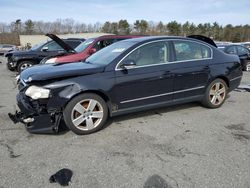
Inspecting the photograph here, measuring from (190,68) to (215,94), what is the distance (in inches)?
39.2

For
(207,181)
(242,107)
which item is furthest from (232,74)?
(207,181)

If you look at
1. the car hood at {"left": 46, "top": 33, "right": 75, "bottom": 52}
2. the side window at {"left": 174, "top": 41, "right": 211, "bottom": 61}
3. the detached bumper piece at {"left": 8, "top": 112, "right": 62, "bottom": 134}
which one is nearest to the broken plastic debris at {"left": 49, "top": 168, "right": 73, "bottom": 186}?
the detached bumper piece at {"left": 8, "top": 112, "right": 62, "bottom": 134}

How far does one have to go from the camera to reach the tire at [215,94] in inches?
215

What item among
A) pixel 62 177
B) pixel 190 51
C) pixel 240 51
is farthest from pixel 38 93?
pixel 240 51

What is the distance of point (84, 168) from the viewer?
124 inches

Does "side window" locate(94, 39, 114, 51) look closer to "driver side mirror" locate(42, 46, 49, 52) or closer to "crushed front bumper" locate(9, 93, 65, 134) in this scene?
"driver side mirror" locate(42, 46, 49, 52)

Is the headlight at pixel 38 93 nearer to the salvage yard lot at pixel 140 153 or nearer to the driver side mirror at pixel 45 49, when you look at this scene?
the salvage yard lot at pixel 140 153

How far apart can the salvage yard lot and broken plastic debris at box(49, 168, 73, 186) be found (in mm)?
61

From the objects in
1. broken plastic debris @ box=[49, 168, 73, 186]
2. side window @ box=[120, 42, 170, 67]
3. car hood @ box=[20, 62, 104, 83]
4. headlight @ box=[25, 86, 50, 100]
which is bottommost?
broken plastic debris @ box=[49, 168, 73, 186]

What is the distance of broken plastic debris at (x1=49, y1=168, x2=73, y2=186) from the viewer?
2.86 meters

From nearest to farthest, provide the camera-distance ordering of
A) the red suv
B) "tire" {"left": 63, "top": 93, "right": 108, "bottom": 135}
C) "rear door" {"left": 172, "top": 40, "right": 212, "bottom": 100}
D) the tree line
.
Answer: "tire" {"left": 63, "top": 93, "right": 108, "bottom": 135}
"rear door" {"left": 172, "top": 40, "right": 212, "bottom": 100}
the red suv
the tree line

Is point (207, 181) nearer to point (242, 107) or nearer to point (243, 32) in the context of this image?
point (242, 107)

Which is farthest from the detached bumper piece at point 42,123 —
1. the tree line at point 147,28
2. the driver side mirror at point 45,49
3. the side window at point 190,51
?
the tree line at point 147,28

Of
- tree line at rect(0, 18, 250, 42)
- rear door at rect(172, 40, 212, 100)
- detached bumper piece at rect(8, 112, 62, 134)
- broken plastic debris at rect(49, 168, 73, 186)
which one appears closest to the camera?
broken plastic debris at rect(49, 168, 73, 186)
